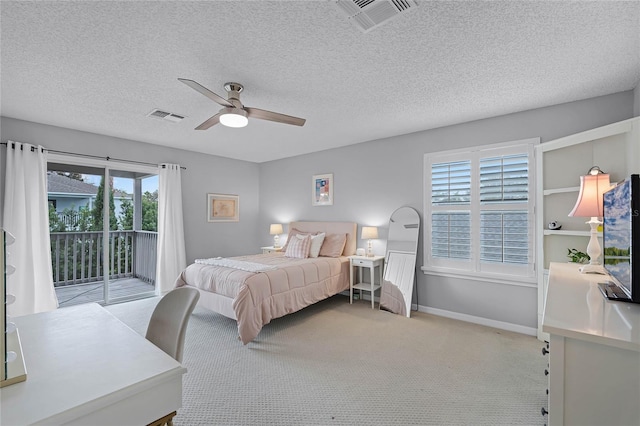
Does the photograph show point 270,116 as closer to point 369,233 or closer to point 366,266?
point 369,233

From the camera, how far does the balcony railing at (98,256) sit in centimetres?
427

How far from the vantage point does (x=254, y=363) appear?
2.64 metres

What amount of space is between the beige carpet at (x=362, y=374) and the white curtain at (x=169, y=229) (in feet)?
5.42

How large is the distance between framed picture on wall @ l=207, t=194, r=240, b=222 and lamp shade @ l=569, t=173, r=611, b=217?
525cm

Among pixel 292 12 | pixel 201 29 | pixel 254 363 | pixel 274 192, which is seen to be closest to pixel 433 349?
pixel 254 363

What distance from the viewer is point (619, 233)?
152cm

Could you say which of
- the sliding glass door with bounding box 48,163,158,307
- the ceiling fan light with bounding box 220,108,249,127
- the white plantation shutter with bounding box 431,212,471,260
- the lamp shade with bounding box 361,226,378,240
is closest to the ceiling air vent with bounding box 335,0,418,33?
the ceiling fan light with bounding box 220,108,249,127

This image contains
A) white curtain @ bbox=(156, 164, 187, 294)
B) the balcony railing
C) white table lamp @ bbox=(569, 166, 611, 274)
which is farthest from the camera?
white curtain @ bbox=(156, 164, 187, 294)

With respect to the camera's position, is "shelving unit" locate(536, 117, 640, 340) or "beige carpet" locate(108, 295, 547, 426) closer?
"beige carpet" locate(108, 295, 547, 426)

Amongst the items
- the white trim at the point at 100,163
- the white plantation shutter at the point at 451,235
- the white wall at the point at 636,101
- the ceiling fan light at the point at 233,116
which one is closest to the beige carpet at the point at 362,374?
the white plantation shutter at the point at 451,235

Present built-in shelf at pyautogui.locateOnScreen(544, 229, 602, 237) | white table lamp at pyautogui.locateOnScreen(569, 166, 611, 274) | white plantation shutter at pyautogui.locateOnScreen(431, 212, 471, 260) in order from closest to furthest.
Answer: white table lamp at pyautogui.locateOnScreen(569, 166, 611, 274), built-in shelf at pyautogui.locateOnScreen(544, 229, 602, 237), white plantation shutter at pyautogui.locateOnScreen(431, 212, 471, 260)

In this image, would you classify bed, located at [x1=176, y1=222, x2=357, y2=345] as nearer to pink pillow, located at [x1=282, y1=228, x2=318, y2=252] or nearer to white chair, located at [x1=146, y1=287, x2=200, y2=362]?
pink pillow, located at [x1=282, y1=228, x2=318, y2=252]

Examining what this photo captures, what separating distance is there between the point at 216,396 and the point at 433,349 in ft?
6.71

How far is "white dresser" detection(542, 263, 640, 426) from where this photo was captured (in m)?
0.96
